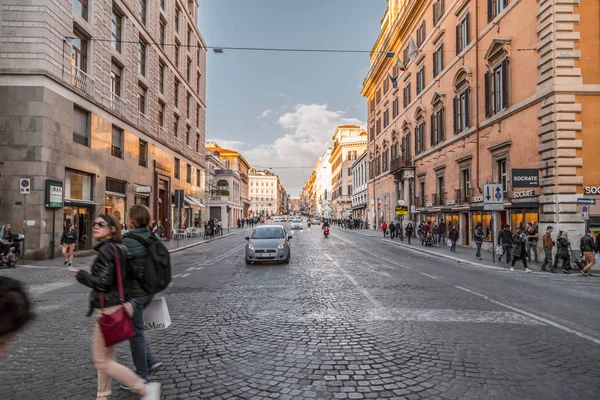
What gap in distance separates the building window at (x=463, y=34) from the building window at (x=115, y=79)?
21324 millimetres

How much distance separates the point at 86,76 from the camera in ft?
62.3

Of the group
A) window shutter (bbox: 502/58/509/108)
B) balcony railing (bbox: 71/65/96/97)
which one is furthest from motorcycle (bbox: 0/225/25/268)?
window shutter (bbox: 502/58/509/108)

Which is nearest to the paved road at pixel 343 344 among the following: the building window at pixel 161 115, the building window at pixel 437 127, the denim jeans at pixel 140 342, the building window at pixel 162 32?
the denim jeans at pixel 140 342

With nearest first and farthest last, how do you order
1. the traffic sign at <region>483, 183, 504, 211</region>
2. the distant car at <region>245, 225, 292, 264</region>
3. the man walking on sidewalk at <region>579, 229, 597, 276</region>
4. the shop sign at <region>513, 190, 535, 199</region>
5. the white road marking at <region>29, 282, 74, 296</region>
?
the white road marking at <region>29, 282, 74, 296</region>
the man walking on sidewalk at <region>579, 229, 597, 276</region>
the distant car at <region>245, 225, 292, 264</region>
the traffic sign at <region>483, 183, 504, 211</region>
the shop sign at <region>513, 190, 535, 199</region>

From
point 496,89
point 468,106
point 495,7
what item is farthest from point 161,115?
point 495,7

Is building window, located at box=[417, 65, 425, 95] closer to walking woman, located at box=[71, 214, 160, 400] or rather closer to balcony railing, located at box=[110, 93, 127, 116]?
balcony railing, located at box=[110, 93, 127, 116]

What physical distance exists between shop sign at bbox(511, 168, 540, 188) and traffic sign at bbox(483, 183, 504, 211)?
636 millimetres

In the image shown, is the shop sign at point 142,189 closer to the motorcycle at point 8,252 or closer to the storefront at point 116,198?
the storefront at point 116,198

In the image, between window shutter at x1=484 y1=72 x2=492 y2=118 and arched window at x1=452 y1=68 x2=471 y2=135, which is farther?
arched window at x1=452 y1=68 x2=471 y2=135

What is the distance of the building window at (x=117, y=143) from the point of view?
22.3 meters

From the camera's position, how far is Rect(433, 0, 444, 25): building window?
28547mm

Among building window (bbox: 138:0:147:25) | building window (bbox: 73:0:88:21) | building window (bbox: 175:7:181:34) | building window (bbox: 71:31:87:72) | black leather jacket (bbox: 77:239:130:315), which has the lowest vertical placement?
black leather jacket (bbox: 77:239:130:315)

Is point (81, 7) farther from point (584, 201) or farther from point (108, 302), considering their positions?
point (584, 201)

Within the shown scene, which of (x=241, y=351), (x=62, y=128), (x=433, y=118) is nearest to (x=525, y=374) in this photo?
(x=241, y=351)
